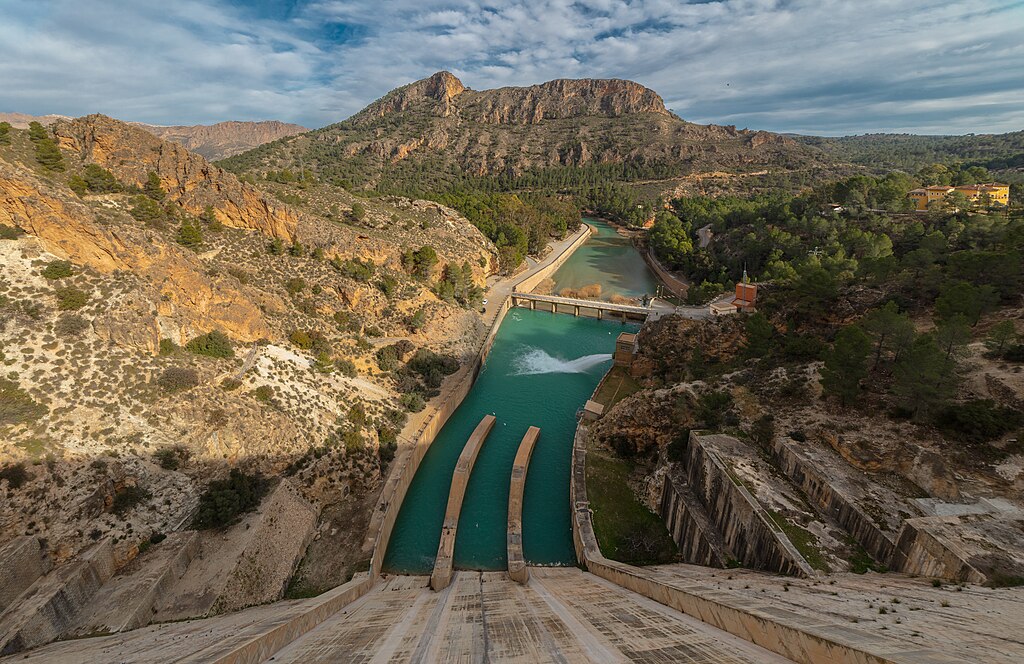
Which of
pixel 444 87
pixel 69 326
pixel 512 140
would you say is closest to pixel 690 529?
pixel 69 326

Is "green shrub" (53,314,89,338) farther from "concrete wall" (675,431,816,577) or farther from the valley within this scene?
"concrete wall" (675,431,816,577)

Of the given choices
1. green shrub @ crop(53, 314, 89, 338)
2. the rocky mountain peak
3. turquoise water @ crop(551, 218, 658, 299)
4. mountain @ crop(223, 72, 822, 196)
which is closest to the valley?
green shrub @ crop(53, 314, 89, 338)

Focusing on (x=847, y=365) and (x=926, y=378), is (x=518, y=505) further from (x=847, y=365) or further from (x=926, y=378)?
(x=926, y=378)

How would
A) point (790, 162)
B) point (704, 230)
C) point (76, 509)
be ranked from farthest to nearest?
point (790, 162) < point (704, 230) < point (76, 509)

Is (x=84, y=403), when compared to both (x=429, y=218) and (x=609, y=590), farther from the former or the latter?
(x=429, y=218)

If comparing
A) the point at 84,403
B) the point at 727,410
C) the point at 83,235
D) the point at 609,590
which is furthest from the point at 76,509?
the point at 727,410

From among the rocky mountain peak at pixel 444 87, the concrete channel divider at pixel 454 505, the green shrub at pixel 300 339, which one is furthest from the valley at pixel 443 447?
the rocky mountain peak at pixel 444 87
